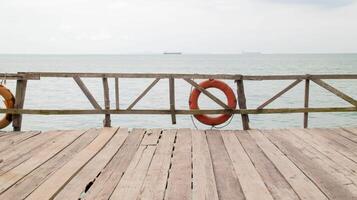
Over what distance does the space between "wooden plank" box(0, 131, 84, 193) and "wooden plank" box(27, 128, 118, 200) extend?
1.17ft

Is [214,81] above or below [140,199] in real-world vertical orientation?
above

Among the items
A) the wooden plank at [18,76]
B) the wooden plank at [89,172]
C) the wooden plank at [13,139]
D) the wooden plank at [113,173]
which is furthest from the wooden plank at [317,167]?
the wooden plank at [18,76]

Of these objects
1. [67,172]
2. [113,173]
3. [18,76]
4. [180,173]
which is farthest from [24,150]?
[180,173]

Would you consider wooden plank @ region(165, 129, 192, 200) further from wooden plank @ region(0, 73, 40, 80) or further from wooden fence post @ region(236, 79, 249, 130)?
wooden plank @ region(0, 73, 40, 80)

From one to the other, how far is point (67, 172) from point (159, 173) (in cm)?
106

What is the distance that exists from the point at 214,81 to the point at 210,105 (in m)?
24.0

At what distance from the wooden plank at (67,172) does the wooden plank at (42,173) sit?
0.07 m

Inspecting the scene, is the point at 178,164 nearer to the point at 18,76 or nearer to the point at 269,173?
the point at 269,173

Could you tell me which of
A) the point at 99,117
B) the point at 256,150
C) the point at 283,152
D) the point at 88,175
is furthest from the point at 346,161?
the point at 99,117

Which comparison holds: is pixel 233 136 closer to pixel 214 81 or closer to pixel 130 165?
pixel 214 81

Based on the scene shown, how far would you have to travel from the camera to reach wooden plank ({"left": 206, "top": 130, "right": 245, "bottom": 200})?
3549 millimetres

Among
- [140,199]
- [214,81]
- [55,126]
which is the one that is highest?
[214,81]

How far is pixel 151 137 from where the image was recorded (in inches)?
242

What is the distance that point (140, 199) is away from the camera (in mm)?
3410
